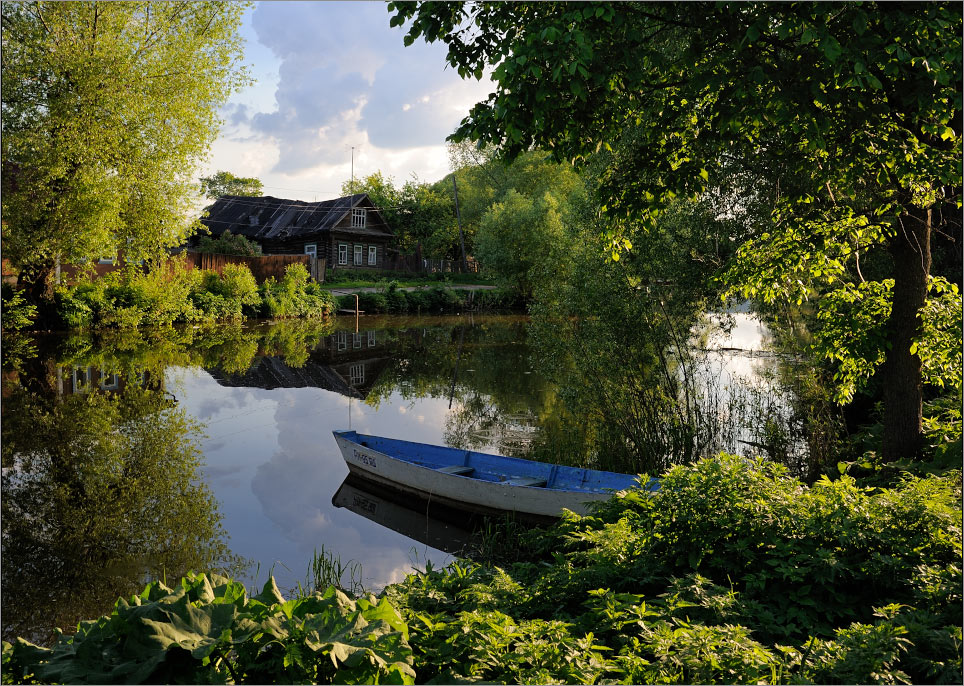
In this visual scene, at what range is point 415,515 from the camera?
912 centimetres

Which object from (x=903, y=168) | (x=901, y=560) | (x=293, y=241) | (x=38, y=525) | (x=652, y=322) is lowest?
(x=38, y=525)

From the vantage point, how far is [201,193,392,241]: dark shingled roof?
4728 cm

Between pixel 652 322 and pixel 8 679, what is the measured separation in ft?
31.1

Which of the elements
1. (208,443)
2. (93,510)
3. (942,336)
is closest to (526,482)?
(942,336)

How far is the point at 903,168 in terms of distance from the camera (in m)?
5.18

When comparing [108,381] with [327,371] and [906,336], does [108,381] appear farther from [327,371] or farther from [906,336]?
[906,336]

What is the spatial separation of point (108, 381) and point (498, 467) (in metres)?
11.7

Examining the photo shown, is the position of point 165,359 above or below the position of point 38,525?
above

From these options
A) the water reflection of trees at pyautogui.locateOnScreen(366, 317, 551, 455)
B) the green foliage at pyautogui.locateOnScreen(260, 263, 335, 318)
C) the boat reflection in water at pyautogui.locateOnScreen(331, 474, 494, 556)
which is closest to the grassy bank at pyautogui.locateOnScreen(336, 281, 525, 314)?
the green foliage at pyautogui.locateOnScreen(260, 263, 335, 318)

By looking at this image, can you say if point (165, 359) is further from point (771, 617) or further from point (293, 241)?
point (293, 241)

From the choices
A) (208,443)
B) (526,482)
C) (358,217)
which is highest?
(358,217)

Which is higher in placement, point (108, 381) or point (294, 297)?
point (294, 297)

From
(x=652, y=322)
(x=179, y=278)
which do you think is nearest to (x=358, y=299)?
(x=179, y=278)

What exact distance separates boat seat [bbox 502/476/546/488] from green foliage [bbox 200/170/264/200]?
83.3 meters
